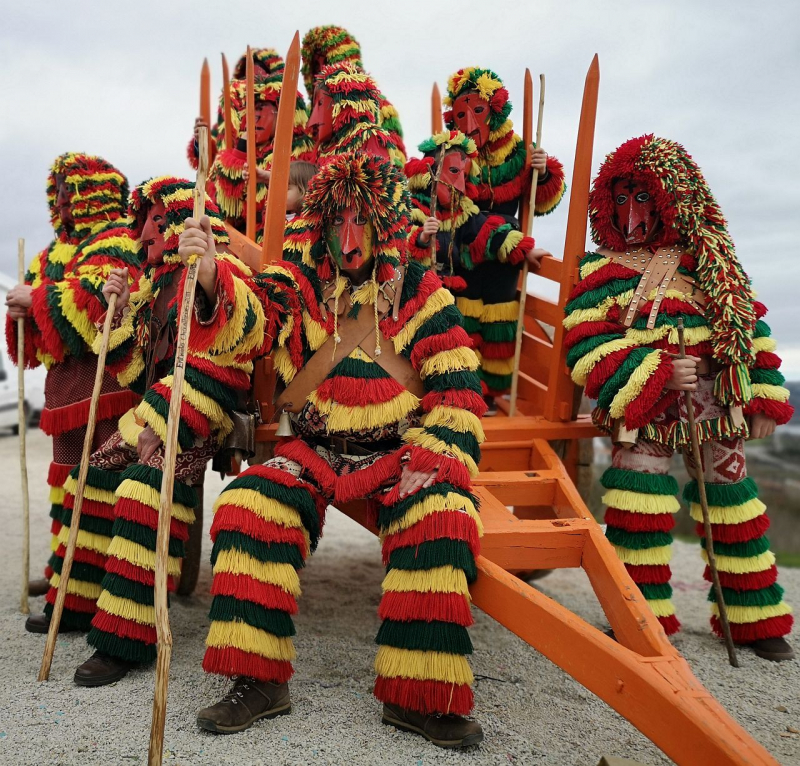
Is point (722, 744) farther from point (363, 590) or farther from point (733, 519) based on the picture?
point (363, 590)

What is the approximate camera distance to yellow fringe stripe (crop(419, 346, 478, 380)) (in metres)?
2.64

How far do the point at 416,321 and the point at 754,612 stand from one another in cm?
197

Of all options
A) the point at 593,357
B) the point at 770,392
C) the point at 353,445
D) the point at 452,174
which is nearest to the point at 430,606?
the point at 353,445

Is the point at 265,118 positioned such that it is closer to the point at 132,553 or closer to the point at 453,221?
the point at 453,221

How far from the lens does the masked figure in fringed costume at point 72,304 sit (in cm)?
330

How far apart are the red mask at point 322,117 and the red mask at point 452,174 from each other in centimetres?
65

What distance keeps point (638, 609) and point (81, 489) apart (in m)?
2.03

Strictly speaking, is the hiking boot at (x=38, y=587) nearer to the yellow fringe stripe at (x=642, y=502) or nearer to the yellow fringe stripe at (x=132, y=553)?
the yellow fringe stripe at (x=132, y=553)

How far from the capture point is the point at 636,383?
2.99 m

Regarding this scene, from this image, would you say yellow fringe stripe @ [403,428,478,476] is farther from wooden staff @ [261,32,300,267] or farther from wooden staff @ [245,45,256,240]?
wooden staff @ [245,45,256,240]

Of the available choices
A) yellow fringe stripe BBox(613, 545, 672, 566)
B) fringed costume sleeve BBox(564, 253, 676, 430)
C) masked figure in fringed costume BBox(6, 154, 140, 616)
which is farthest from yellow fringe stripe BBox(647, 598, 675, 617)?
masked figure in fringed costume BBox(6, 154, 140, 616)

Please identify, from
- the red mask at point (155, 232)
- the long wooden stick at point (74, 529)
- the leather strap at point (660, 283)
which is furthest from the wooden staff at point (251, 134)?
the leather strap at point (660, 283)

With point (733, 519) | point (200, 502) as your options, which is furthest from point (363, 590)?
point (733, 519)

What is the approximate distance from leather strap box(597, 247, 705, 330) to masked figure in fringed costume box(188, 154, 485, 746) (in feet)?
2.85
